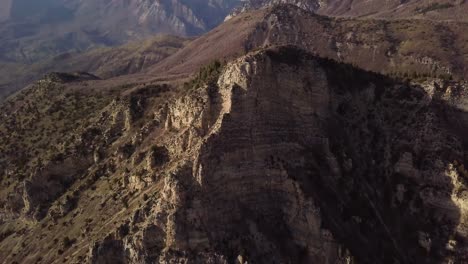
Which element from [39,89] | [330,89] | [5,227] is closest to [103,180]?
[5,227]

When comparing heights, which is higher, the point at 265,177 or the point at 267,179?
the point at 265,177

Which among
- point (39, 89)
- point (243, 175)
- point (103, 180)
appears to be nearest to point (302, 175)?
point (243, 175)

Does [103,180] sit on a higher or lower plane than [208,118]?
lower

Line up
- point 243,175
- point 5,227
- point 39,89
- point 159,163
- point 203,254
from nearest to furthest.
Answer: point 203,254, point 243,175, point 159,163, point 5,227, point 39,89

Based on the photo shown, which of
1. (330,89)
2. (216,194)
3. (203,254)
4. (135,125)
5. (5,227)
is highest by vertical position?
Result: (330,89)

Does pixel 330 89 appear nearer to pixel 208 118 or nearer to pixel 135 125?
pixel 208 118

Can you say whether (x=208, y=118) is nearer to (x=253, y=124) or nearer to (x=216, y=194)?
(x=253, y=124)

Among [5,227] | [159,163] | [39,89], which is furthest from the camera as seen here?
[39,89]

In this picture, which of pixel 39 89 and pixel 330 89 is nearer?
pixel 330 89
